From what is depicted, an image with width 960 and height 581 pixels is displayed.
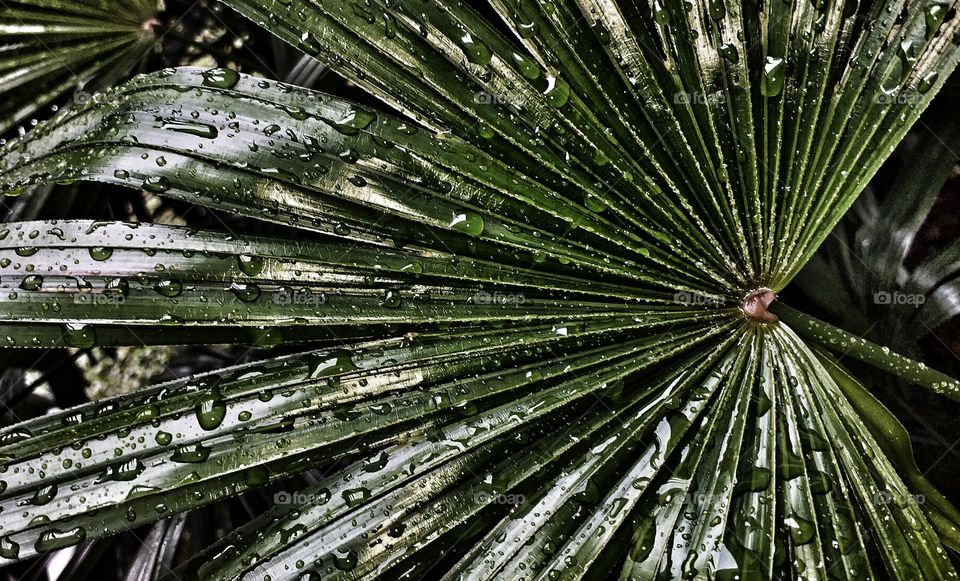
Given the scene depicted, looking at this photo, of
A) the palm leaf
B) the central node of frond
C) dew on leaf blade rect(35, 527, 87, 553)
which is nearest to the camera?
dew on leaf blade rect(35, 527, 87, 553)

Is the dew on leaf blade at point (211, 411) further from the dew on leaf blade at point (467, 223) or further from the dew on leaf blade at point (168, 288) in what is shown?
the dew on leaf blade at point (467, 223)

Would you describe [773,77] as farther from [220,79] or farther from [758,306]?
[220,79]

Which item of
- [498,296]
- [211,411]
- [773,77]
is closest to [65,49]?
[211,411]

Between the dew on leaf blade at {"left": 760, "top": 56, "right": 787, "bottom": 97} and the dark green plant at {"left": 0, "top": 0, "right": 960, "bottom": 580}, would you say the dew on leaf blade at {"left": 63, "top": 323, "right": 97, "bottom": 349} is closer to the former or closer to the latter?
the dark green plant at {"left": 0, "top": 0, "right": 960, "bottom": 580}

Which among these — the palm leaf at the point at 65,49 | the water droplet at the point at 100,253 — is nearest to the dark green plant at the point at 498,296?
the water droplet at the point at 100,253

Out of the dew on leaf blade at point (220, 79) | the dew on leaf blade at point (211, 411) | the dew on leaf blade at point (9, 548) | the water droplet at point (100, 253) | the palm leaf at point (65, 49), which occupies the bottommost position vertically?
the dew on leaf blade at point (9, 548)

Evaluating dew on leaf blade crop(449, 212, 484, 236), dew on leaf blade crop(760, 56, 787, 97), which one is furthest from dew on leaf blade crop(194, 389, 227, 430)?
dew on leaf blade crop(760, 56, 787, 97)

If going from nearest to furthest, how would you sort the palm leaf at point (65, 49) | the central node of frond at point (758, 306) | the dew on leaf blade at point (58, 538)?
1. the dew on leaf blade at point (58, 538)
2. the central node of frond at point (758, 306)
3. the palm leaf at point (65, 49)

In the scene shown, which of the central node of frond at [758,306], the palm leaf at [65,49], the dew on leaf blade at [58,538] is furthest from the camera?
the palm leaf at [65,49]
